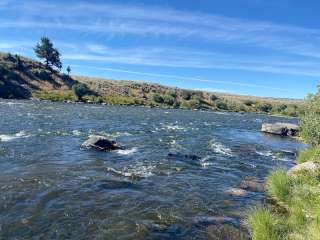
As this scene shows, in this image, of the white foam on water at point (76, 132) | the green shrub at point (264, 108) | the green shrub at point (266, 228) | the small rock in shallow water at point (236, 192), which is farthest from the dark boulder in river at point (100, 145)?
the green shrub at point (264, 108)

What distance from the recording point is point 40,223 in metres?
16.7

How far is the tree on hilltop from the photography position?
150m

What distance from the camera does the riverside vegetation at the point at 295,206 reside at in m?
14.0

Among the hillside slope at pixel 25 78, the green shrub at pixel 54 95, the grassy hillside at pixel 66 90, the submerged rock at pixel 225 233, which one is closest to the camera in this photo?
the submerged rock at pixel 225 233

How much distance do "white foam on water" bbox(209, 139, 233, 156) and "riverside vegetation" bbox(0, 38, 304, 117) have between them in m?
76.1

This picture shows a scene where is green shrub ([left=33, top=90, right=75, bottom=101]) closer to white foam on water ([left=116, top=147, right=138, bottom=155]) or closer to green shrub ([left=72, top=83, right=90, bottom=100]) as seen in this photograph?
green shrub ([left=72, top=83, right=90, bottom=100])

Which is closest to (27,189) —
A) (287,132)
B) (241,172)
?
(241,172)

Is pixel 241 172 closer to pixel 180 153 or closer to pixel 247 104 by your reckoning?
pixel 180 153

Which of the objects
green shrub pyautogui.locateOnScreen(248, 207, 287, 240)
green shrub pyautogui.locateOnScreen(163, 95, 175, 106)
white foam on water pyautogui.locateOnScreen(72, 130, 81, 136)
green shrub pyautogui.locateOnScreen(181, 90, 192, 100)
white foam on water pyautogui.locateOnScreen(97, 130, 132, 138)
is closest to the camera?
green shrub pyautogui.locateOnScreen(248, 207, 287, 240)

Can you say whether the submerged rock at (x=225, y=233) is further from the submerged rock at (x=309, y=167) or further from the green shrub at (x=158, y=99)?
the green shrub at (x=158, y=99)

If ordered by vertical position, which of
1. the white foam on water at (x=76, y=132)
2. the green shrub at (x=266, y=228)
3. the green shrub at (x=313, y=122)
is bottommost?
the white foam on water at (x=76, y=132)

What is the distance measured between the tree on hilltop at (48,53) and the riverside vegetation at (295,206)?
133938 millimetres

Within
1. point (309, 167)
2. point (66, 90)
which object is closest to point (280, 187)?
point (309, 167)

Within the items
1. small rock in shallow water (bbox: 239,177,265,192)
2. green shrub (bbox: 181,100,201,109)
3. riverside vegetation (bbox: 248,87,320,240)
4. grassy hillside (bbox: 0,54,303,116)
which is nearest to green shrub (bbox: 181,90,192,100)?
grassy hillside (bbox: 0,54,303,116)
